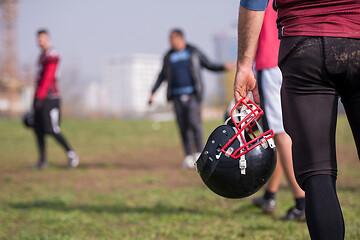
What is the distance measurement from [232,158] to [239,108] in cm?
35

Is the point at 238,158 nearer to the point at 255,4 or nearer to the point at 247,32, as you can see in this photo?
the point at 247,32

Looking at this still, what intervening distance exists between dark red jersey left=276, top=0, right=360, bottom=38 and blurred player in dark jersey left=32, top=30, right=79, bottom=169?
6430 mm

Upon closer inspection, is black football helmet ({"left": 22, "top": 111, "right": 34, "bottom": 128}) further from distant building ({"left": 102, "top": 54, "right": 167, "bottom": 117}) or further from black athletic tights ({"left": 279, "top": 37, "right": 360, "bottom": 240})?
distant building ({"left": 102, "top": 54, "right": 167, "bottom": 117})

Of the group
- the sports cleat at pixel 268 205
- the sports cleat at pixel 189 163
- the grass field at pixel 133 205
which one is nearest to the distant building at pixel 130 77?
the sports cleat at pixel 189 163

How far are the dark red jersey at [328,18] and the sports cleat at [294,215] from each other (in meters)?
2.23

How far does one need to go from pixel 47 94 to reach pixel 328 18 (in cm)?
661

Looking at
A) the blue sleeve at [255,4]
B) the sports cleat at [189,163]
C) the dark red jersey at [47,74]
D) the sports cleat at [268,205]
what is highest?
the blue sleeve at [255,4]

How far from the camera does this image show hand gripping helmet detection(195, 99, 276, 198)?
2.04 meters

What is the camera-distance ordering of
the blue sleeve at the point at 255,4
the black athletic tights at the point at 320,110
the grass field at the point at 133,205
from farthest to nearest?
the grass field at the point at 133,205 < the blue sleeve at the point at 255,4 < the black athletic tights at the point at 320,110

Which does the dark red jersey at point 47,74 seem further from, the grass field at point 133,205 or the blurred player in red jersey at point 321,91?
the blurred player in red jersey at point 321,91

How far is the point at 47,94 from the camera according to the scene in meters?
7.77

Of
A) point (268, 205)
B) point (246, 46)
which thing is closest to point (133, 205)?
point (268, 205)

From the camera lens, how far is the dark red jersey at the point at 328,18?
186 centimetres

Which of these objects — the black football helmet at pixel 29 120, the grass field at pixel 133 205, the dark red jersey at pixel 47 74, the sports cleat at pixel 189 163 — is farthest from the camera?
the black football helmet at pixel 29 120
